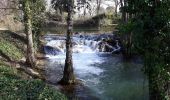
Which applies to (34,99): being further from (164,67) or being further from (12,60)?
(12,60)

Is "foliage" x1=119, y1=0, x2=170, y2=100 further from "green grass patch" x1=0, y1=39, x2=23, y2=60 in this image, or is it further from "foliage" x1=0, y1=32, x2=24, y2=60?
"green grass patch" x1=0, y1=39, x2=23, y2=60

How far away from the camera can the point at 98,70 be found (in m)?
26.2

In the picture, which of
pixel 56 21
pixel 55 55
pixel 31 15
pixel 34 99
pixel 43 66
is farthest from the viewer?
pixel 56 21

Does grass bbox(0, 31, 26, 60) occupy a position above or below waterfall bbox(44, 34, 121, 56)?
above

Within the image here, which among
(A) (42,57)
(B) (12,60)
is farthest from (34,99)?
(A) (42,57)

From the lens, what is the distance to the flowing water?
1928 cm

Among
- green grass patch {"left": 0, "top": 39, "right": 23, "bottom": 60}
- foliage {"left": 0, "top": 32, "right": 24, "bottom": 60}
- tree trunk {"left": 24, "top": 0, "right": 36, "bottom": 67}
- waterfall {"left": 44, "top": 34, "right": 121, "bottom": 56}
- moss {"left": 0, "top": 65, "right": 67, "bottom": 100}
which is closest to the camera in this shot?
moss {"left": 0, "top": 65, "right": 67, "bottom": 100}

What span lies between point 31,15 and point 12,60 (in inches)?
123

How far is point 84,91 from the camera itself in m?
19.2

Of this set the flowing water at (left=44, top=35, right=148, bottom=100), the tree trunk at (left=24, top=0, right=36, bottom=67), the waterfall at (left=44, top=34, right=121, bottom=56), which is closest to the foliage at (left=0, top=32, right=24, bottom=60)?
the tree trunk at (left=24, top=0, right=36, bottom=67)

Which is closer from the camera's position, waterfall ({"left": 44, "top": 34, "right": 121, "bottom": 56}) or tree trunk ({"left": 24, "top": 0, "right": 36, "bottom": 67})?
tree trunk ({"left": 24, "top": 0, "right": 36, "bottom": 67})

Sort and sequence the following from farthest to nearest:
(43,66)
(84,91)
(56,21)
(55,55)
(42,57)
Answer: (56,21), (55,55), (42,57), (43,66), (84,91)

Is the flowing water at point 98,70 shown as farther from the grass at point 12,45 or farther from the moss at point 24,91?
the moss at point 24,91

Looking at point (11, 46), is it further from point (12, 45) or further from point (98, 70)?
point (98, 70)
